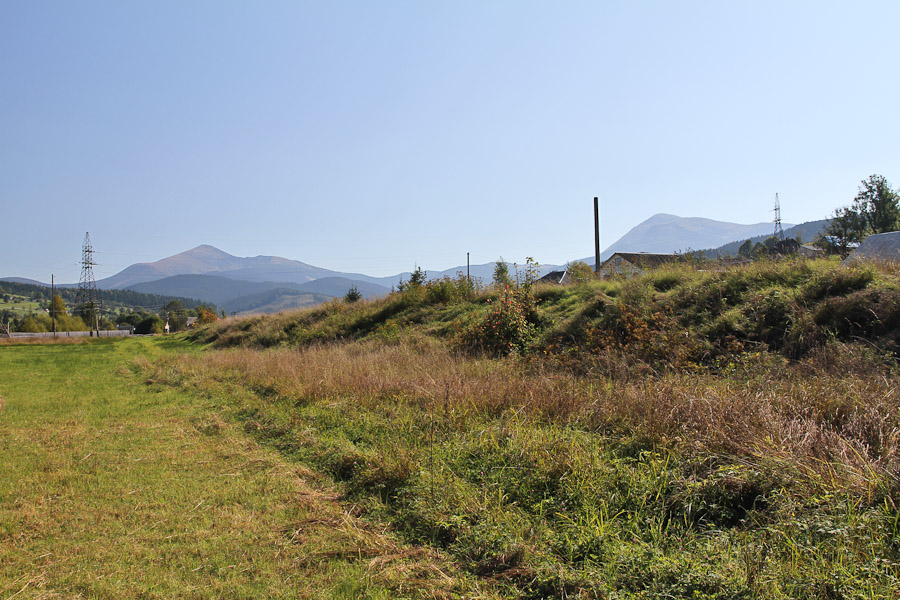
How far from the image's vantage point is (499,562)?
3139 mm

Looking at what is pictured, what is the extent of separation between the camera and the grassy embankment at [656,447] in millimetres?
2832

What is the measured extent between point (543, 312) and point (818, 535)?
1107 centimetres

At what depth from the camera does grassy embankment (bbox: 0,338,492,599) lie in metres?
3.02

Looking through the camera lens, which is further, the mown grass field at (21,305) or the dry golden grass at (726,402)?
the mown grass field at (21,305)

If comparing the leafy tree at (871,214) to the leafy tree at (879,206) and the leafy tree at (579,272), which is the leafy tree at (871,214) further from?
the leafy tree at (579,272)

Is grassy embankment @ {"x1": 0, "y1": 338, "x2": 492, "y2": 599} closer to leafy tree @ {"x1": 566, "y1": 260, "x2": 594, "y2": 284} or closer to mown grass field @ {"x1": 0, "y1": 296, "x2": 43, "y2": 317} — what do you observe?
leafy tree @ {"x1": 566, "y1": 260, "x2": 594, "y2": 284}

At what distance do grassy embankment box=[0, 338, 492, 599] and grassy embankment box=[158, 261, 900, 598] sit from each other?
1.32 feet

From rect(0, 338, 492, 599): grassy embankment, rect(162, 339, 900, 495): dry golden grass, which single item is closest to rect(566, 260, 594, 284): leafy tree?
rect(162, 339, 900, 495): dry golden grass

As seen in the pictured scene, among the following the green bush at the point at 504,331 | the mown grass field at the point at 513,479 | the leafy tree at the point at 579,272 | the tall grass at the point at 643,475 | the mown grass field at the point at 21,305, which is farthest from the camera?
the mown grass field at the point at 21,305

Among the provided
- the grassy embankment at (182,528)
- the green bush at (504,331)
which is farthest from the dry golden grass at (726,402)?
the green bush at (504,331)

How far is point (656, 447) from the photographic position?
14.5ft

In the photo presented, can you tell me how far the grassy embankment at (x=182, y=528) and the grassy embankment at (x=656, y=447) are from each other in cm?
40

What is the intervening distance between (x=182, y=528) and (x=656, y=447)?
4.18 m

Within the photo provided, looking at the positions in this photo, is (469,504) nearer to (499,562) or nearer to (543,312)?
(499,562)
